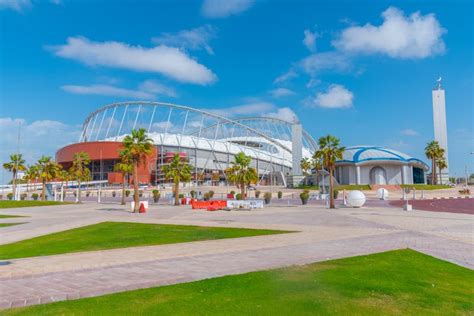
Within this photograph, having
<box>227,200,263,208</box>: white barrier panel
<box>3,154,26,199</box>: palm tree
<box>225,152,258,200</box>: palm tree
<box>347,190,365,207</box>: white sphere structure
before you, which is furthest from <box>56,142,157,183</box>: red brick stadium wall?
<box>347,190,365,207</box>: white sphere structure

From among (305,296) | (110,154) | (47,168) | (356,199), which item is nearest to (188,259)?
(305,296)

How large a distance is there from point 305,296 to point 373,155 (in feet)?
315

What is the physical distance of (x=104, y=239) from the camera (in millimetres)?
17734

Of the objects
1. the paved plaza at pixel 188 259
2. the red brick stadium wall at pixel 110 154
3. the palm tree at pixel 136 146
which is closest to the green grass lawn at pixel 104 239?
the paved plaza at pixel 188 259

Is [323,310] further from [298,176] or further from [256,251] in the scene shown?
[298,176]

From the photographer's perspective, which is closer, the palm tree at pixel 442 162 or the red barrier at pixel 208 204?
the red barrier at pixel 208 204

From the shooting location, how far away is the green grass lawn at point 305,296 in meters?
6.58

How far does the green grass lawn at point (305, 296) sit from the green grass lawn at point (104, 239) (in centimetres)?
791

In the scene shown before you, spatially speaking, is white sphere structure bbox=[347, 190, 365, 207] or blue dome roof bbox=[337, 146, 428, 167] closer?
white sphere structure bbox=[347, 190, 365, 207]

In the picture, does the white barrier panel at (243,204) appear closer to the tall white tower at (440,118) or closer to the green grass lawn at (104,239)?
the green grass lawn at (104,239)

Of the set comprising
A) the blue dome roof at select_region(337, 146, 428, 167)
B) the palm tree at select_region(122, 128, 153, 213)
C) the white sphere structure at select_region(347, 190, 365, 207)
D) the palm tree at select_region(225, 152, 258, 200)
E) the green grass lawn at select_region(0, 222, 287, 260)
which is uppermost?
the blue dome roof at select_region(337, 146, 428, 167)

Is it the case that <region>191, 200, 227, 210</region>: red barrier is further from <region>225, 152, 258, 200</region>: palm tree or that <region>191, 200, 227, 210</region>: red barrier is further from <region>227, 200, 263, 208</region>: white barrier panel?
<region>225, 152, 258, 200</region>: palm tree

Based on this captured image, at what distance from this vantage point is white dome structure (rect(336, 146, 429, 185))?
95625 mm

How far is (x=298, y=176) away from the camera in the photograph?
324 feet
